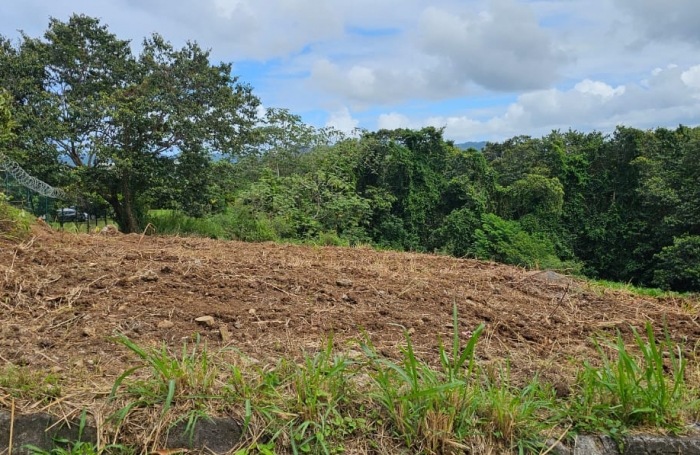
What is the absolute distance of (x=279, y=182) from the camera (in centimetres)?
1255

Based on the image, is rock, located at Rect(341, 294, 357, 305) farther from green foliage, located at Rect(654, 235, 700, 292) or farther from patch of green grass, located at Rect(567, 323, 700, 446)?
green foliage, located at Rect(654, 235, 700, 292)

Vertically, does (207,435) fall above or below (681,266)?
above

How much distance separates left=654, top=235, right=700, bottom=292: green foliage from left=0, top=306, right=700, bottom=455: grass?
567 inches

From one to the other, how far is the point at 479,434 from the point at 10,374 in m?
1.63

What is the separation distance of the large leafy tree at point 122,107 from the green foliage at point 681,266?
12.8 metres

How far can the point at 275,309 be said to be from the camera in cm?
248

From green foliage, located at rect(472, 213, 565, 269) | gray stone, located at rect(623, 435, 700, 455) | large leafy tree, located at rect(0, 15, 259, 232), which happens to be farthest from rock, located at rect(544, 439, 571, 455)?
green foliage, located at rect(472, 213, 565, 269)

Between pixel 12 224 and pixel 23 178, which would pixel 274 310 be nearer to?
pixel 12 224

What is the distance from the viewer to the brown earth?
2049mm

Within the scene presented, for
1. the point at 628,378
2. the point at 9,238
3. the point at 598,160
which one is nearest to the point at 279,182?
the point at 9,238

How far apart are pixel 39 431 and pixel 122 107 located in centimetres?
1013

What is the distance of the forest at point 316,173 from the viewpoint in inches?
416

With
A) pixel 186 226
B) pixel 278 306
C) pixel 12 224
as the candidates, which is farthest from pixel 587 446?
pixel 186 226

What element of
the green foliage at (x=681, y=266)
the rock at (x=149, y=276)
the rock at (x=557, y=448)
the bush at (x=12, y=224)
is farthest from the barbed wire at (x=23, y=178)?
the green foliage at (x=681, y=266)
